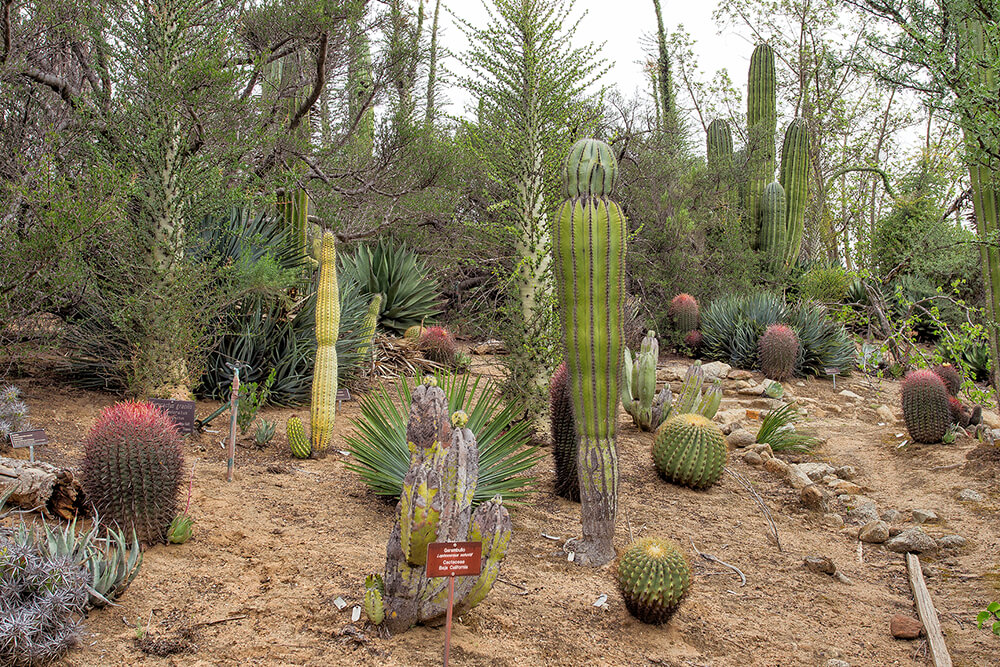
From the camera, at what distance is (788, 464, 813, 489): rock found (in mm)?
5969

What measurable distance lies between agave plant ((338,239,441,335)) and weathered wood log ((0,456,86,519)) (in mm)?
6908

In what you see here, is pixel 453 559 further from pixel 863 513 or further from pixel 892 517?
pixel 892 517

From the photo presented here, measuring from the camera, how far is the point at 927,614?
3.65 meters

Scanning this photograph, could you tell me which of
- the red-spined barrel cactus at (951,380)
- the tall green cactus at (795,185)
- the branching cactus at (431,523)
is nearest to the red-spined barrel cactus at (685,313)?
the tall green cactus at (795,185)

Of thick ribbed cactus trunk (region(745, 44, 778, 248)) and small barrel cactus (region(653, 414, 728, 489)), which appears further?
thick ribbed cactus trunk (region(745, 44, 778, 248))

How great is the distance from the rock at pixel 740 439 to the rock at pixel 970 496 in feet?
6.32

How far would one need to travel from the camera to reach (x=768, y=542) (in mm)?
4742

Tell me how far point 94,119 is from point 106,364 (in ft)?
7.40

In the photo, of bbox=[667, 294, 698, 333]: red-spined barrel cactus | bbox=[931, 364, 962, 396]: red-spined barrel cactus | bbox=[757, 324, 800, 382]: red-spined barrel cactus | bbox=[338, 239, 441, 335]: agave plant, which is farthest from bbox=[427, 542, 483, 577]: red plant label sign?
bbox=[667, 294, 698, 333]: red-spined barrel cactus

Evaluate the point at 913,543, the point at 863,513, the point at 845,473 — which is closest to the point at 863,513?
the point at 863,513

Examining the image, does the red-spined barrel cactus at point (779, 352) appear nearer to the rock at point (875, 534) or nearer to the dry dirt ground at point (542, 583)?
the dry dirt ground at point (542, 583)

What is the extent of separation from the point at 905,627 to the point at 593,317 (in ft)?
7.20

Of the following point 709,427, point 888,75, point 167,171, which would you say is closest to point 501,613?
point 709,427

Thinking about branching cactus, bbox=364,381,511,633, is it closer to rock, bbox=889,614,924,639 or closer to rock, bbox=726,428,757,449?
rock, bbox=889,614,924,639
